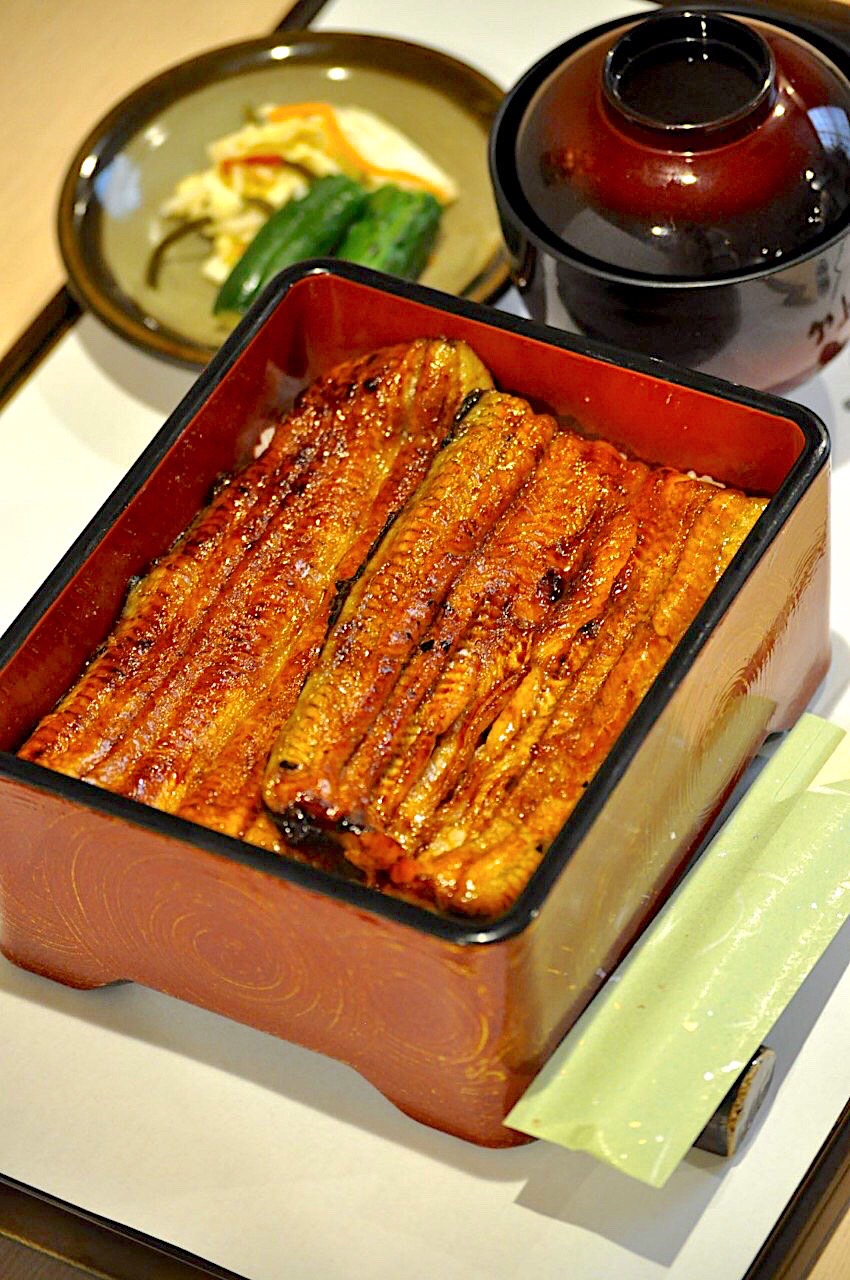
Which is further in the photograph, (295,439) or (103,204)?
(103,204)

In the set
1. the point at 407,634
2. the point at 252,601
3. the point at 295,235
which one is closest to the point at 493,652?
the point at 407,634

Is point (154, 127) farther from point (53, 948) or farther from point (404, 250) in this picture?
point (53, 948)

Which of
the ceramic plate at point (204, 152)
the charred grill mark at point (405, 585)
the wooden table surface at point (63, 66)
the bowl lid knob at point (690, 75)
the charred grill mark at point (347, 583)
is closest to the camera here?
the charred grill mark at point (405, 585)

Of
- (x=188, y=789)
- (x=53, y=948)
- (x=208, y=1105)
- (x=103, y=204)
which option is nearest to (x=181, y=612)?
(x=188, y=789)

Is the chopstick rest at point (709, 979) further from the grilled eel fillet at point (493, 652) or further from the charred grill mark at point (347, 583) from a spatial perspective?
the charred grill mark at point (347, 583)

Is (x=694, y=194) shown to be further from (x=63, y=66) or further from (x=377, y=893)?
(x=63, y=66)

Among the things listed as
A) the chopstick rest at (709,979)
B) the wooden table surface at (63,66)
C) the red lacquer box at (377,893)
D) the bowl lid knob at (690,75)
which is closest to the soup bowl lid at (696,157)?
the bowl lid knob at (690,75)
